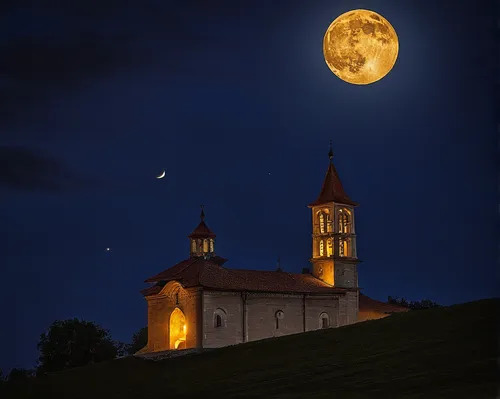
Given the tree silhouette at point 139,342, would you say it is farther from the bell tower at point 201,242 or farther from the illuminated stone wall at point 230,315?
the illuminated stone wall at point 230,315

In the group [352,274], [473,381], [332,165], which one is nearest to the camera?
[473,381]

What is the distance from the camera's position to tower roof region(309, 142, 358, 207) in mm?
A: 74938

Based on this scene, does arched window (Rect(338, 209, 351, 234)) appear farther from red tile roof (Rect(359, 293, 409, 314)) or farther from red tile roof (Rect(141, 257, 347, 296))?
red tile roof (Rect(359, 293, 409, 314))

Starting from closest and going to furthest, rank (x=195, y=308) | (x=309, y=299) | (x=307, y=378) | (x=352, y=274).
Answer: (x=307, y=378)
(x=195, y=308)
(x=309, y=299)
(x=352, y=274)

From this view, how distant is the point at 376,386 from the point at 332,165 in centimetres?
4818

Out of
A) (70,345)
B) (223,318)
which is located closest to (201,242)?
(70,345)

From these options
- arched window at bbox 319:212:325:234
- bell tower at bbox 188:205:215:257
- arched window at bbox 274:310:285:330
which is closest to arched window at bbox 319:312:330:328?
arched window at bbox 274:310:285:330

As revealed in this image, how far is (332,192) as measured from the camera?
248 feet

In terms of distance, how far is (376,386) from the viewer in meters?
32.4

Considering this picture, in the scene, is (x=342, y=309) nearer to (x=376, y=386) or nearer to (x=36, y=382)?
(x=36, y=382)

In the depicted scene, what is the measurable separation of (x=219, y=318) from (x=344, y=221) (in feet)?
61.4

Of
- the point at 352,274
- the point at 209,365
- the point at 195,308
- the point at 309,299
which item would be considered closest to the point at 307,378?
the point at 209,365

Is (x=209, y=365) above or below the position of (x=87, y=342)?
below

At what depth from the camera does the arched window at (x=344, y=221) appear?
7462 centimetres
